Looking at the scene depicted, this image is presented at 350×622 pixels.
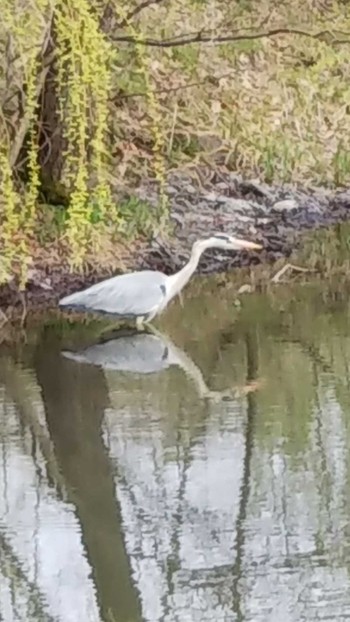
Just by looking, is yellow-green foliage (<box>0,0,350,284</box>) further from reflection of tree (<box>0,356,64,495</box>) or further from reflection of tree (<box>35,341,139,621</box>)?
reflection of tree (<box>35,341,139,621</box>)

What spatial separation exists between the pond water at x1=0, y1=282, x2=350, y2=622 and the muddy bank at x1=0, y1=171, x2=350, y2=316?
86 cm

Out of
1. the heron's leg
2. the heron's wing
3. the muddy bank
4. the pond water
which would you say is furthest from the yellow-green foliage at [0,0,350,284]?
the pond water

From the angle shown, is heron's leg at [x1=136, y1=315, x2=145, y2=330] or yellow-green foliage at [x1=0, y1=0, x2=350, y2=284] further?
yellow-green foliage at [x1=0, y1=0, x2=350, y2=284]

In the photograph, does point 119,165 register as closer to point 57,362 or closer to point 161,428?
point 57,362

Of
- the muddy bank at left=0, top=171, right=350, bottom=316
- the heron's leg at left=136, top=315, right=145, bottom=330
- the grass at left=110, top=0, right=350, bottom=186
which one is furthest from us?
the grass at left=110, top=0, right=350, bottom=186

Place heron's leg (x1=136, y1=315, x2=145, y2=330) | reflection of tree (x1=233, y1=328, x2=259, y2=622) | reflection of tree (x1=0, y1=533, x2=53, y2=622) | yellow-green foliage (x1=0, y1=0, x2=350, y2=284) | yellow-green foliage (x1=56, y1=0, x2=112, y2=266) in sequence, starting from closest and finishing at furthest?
reflection of tree (x1=0, y1=533, x2=53, y2=622), reflection of tree (x1=233, y1=328, x2=259, y2=622), yellow-green foliage (x1=56, y1=0, x2=112, y2=266), heron's leg (x1=136, y1=315, x2=145, y2=330), yellow-green foliage (x1=0, y1=0, x2=350, y2=284)

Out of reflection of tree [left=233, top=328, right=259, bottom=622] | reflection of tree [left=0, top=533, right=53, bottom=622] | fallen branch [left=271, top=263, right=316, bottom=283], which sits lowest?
reflection of tree [left=0, top=533, right=53, bottom=622]

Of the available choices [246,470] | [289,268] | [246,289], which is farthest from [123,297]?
[246,470]

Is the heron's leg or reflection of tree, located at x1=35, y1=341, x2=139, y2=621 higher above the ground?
reflection of tree, located at x1=35, y1=341, x2=139, y2=621

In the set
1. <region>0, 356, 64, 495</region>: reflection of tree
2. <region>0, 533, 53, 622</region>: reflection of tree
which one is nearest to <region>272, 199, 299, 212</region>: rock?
<region>0, 356, 64, 495</region>: reflection of tree

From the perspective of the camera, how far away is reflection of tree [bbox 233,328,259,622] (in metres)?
4.95

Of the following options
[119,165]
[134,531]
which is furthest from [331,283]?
[134,531]

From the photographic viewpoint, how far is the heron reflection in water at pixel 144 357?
295 inches

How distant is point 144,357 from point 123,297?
91cm
